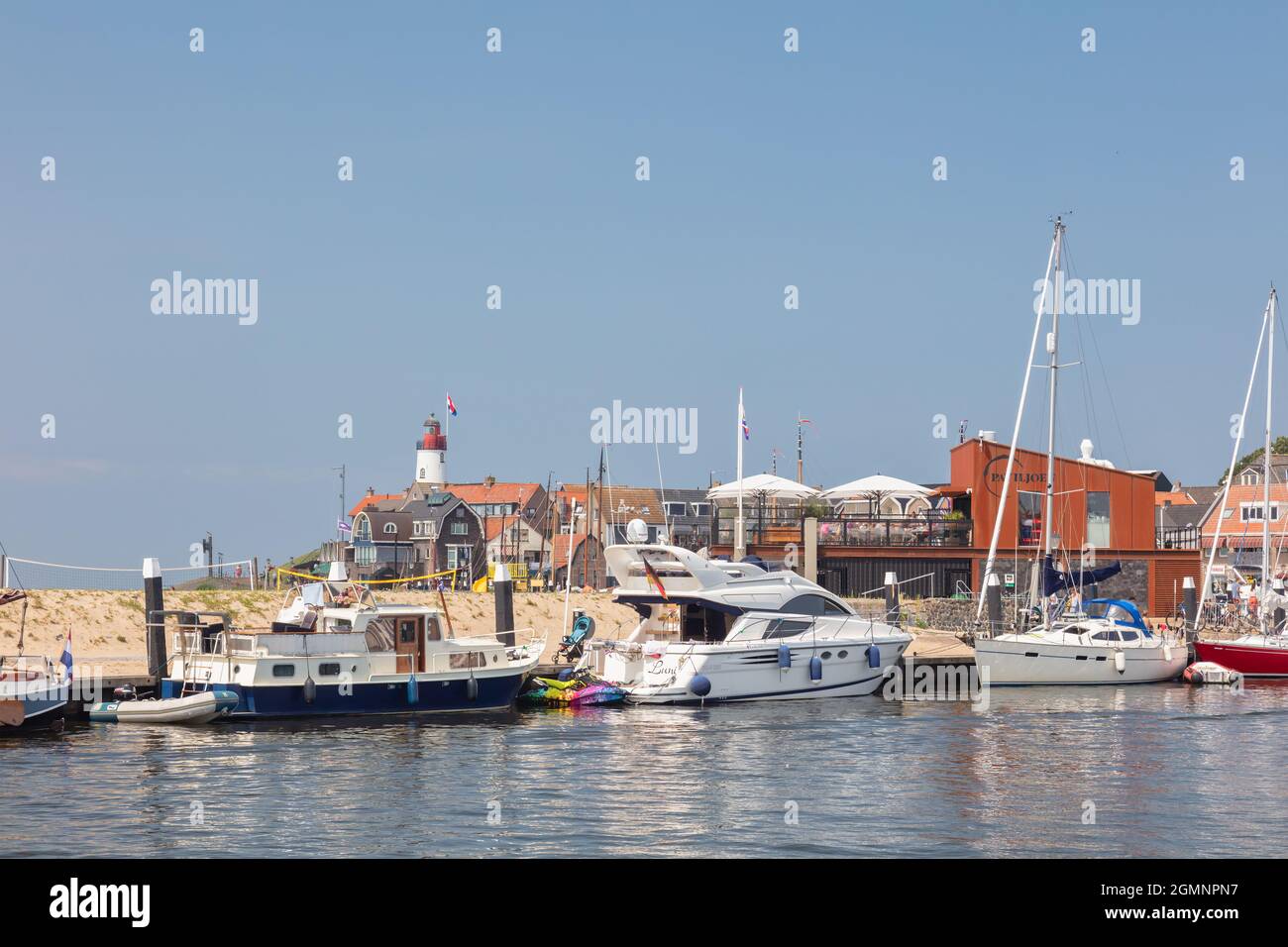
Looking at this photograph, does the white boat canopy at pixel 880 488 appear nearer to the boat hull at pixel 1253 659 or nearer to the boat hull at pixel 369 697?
the boat hull at pixel 1253 659

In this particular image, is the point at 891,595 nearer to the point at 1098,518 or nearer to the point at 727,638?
the point at 727,638

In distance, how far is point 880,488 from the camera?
200ft

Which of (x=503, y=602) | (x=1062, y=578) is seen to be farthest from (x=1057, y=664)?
(x=503, y=602)

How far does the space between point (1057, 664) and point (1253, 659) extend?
25.4 feet

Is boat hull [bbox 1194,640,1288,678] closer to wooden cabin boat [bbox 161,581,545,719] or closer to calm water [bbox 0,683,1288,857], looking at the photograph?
calm water [bbox 0,683,1288,857]

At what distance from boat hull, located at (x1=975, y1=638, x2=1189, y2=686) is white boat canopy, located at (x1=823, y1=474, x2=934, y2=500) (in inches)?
640

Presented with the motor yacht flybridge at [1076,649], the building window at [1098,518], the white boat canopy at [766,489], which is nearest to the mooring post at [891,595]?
the motor yacht flybridge at [1076,649]

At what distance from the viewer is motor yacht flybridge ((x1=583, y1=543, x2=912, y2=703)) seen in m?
37.7

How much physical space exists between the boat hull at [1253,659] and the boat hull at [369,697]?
25.2m

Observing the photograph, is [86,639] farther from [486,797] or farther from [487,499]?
[487,499]

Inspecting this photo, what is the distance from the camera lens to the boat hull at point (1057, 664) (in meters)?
44.0

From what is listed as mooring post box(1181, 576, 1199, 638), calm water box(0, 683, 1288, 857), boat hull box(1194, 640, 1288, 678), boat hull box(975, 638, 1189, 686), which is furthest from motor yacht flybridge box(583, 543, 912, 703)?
mooring post box(1181, 576, 1199, 638)
